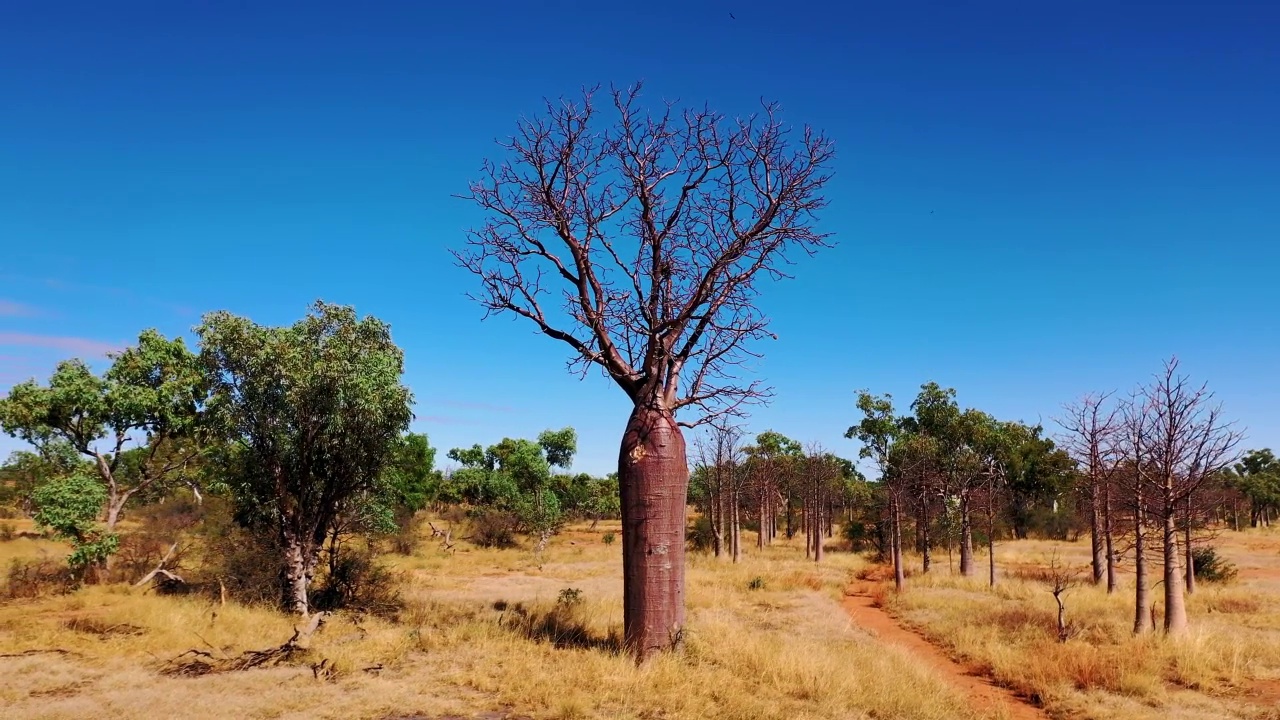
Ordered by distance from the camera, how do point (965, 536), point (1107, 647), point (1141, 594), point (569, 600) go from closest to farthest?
point (1107, 647) → point (1141, 594) → point (569, 600) → point (965, 536)

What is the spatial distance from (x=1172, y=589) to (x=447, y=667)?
11378mm

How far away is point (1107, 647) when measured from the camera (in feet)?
35.1

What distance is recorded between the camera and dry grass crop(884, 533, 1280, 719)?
8.17 meters

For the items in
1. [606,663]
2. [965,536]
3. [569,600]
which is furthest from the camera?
[965,536]

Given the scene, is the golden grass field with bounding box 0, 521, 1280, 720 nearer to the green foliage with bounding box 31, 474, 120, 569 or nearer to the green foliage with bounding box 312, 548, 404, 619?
the green foliage with bounding box 312, 548, 404, 619

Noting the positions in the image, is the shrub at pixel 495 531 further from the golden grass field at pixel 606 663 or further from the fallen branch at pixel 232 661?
the fallen branch at pixel 232 661

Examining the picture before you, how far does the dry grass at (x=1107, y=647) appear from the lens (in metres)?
8.17

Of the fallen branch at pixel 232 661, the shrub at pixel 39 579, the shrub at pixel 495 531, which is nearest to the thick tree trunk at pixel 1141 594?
the fallen branch at pixel 232 661

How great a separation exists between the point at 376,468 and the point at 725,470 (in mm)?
19793

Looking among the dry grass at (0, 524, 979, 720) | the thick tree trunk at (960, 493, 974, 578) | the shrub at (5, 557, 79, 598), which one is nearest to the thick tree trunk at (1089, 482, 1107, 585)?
the thick tree trunk at (960, 493, 974, 578)

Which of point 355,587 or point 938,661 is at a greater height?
point 355,587

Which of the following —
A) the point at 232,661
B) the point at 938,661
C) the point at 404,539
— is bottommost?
the point at 404,539

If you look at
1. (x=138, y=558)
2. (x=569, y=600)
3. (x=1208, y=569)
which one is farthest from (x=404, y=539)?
(x=1208, y=569)

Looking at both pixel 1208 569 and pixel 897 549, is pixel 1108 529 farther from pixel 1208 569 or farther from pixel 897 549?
pixel 1208 569
